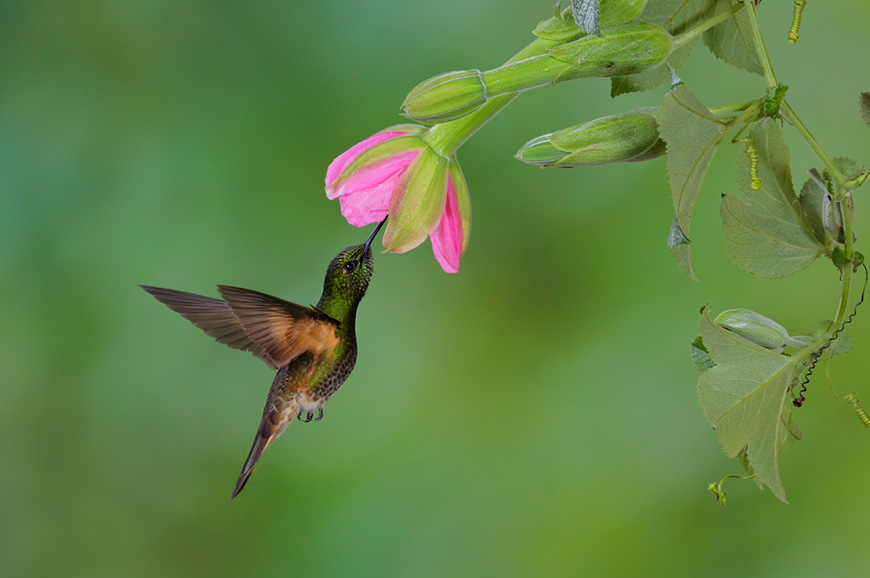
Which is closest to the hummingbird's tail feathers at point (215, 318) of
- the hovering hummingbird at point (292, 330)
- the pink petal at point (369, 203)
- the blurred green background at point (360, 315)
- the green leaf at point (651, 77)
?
the hovering hummingbird at point (292, 330)

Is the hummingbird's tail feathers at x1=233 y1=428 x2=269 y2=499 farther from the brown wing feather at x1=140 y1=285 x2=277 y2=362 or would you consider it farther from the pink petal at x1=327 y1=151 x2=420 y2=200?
the pink petal at x1=327 y1=151 x2=420 y2=200

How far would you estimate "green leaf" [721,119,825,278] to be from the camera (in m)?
0.27

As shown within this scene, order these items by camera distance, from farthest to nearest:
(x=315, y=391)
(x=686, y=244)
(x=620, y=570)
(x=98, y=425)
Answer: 1. (x=98, y=425)
2. (x=620, y=570)
3. (x=315, y=391)
4. (x=686, y=244)

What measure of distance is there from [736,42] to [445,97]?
108mm

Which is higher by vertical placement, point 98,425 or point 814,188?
point 814,188

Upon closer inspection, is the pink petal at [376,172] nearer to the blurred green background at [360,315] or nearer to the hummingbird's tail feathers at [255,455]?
the hummingbird's tail feathers at [255,455]

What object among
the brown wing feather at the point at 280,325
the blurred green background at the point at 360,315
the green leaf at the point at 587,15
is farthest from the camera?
the blurred green background at the point at 360,315

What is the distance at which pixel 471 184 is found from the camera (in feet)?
3.25

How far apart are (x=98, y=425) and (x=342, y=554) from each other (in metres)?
0.36

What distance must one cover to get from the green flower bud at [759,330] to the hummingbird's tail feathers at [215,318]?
239 mm

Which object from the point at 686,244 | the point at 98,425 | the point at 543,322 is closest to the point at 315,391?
the point at 686,244

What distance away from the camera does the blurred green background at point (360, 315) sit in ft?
2.99

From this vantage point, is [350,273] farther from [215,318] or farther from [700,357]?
[700,357]

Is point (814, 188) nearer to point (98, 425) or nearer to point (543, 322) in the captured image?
point (543, 322)
